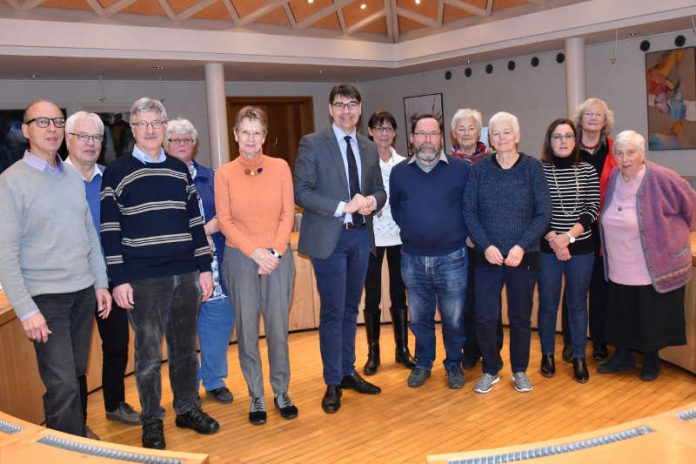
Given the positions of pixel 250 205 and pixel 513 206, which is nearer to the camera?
pixel 250 205

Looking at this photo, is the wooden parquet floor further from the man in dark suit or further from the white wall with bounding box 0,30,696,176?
the white wall with bounding box 0,30,696,176

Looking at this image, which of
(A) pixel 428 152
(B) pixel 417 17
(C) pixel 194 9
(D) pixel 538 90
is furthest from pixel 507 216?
(D) pixel 538 90

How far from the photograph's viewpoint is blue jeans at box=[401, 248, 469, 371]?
11.9 feet

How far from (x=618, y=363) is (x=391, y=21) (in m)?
6.58

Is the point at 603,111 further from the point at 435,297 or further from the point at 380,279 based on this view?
the point at 380,279

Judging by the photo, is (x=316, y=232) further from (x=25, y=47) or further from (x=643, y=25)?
(x=643, y=25)

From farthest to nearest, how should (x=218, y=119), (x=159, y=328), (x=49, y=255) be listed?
(x=218, y=119)
(x=159, y=328)
(x=49, y=255)

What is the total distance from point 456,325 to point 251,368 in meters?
1.23

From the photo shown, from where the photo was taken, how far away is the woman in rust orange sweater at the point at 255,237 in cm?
319

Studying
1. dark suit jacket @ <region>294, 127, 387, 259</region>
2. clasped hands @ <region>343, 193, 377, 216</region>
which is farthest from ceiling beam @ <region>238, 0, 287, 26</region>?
clasped hands @ <region>343, 193, 377, 216</region>

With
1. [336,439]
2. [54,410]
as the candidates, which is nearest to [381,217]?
[336,439]

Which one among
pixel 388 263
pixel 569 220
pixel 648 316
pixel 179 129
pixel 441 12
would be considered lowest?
pixel 648 316

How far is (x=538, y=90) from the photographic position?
365 inches

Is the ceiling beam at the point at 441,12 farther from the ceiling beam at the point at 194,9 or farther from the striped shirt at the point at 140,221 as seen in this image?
the striped shirt at the point at 140,221
